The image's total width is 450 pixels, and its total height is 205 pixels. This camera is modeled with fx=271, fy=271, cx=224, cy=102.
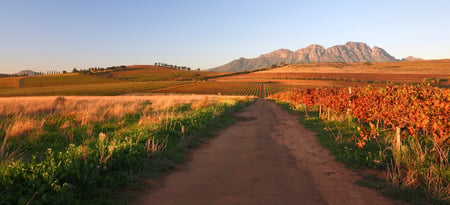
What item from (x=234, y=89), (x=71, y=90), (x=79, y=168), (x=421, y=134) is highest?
(x=234, y=89)

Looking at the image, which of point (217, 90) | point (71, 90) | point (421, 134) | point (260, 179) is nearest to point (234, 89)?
point (217, 90)

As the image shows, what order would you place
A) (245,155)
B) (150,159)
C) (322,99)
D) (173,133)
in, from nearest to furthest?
(150,159) < (245,155) < (173,133) < (322,99)

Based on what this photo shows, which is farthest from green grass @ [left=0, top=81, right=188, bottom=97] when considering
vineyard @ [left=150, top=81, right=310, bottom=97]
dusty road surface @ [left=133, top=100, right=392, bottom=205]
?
dusty road surface @ [left=133, top=100, right=392, bottom=205]

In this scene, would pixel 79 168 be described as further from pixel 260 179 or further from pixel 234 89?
pixel 234 89

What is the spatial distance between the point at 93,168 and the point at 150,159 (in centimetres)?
190

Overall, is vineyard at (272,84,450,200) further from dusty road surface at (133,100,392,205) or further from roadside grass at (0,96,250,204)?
roadside grass at (0,96,250,204)

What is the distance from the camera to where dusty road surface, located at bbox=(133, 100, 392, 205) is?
4961 mm

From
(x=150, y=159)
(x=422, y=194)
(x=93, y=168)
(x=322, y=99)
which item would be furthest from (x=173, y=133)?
(x=322, y=99)

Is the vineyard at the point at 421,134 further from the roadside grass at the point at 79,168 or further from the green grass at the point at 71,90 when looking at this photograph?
the green grass at the point at 71,90

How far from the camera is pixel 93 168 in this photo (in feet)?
17.5

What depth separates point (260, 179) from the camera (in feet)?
19.7

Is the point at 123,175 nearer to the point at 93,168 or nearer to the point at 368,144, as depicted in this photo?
the point at 93,168

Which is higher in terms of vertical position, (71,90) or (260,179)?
(71,90)

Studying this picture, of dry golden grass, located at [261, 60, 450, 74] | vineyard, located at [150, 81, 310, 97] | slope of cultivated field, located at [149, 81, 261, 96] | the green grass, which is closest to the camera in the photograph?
the green grass
